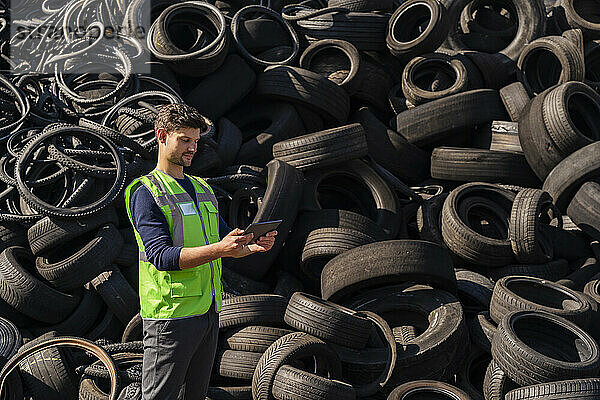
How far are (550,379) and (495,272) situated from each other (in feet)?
6.90

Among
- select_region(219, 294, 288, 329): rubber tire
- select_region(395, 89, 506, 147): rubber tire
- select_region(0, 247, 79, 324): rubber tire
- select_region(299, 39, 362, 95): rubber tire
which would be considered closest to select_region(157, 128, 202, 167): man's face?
select_region(219, 294, 288, 329): rubber tire

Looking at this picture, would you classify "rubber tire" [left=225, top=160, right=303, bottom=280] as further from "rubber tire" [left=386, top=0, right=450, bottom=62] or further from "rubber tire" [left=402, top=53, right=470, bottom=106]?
"rubber tire" [left=386, top=0, right=450, bottom=62]

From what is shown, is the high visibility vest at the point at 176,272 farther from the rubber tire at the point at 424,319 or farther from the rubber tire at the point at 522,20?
the rubber tire at the point at 522,20

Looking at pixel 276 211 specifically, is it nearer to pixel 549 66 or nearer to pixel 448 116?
pixel 448 116

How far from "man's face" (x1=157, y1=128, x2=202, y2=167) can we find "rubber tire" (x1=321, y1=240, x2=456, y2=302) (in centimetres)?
271

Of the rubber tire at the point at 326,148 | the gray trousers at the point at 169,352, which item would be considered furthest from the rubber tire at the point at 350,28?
the gray trousers at the point at 169,352

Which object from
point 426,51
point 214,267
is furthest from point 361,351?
point 426,51

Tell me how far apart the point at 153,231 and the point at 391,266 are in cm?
291

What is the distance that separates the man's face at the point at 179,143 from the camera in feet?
10.2

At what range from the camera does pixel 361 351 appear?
203 inches

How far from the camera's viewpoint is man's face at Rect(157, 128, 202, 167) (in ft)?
10.2

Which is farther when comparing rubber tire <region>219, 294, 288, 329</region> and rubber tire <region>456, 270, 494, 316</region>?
rubber tire <region>456, 270, 494, 316</region>

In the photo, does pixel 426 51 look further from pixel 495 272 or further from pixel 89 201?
pixel 89 201

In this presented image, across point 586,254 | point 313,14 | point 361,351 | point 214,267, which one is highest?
point 214,267
